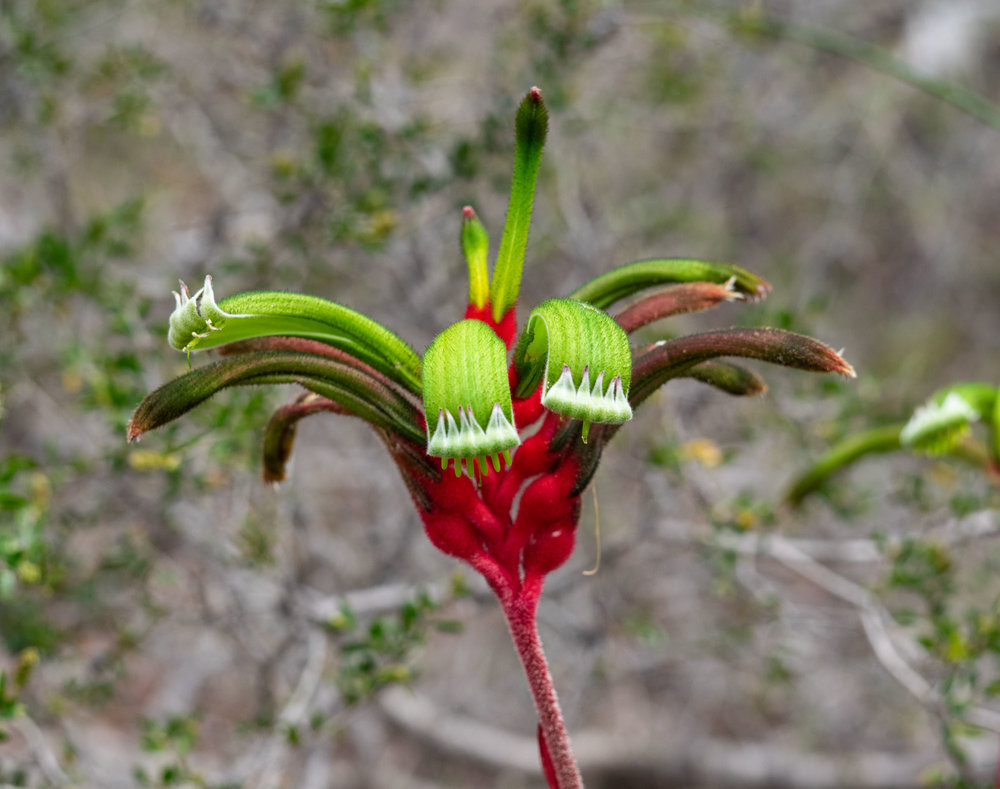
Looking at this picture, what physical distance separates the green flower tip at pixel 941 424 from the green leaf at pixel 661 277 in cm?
67

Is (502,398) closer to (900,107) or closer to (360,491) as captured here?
(360,491)

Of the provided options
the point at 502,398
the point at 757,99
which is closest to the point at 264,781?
the point at 502,398

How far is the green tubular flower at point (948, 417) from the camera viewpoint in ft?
5.08

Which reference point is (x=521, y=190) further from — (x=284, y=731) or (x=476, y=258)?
(x=284, y=731)

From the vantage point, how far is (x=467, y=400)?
0.76 m

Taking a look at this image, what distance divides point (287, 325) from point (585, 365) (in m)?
0.38

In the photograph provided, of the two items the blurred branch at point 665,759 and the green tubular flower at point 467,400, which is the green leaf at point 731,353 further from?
the blurred branch at point 665,759

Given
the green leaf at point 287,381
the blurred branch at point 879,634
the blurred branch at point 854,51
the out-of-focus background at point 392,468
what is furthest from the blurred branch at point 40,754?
the blurred branch at point 854,51

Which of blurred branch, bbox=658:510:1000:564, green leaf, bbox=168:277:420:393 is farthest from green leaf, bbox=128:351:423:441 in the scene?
blurred branch, bbox=658:510:1000:564

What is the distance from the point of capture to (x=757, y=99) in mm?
4121

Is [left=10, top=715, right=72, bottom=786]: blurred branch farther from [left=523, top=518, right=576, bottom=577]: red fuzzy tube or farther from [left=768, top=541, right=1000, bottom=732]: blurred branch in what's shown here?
[left=768, top=541, right=1000, bottom=732]: blurred branch

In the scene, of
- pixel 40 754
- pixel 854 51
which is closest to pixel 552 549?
pixel 40 754

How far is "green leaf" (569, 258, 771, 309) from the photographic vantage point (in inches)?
43.1

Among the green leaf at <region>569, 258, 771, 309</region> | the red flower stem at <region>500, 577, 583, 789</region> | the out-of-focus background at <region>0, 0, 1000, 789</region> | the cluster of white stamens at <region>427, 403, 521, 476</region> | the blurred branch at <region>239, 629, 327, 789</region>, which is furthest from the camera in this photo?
the out-of-focus background at <region>0, 0, 1000, 789</region>
